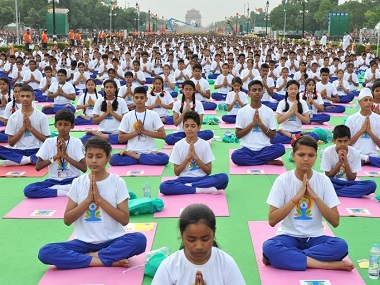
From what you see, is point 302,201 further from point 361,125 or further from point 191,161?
point 361,125

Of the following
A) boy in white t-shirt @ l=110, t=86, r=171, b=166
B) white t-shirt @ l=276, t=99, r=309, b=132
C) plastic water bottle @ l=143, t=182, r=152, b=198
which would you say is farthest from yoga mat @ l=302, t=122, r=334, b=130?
plastic water bottle @ l=143, t=182, r=152, b=198

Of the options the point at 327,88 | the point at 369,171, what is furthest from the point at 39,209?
the point at 327,88

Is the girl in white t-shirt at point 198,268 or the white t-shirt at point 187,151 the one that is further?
the white t-shirt at point 187,151

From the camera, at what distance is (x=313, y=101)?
11.8 metres

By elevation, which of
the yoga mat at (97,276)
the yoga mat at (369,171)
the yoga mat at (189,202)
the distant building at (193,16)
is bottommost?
the yoga mat at (97,276)

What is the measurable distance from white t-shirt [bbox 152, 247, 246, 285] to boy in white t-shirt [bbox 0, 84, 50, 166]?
5405 millimetres

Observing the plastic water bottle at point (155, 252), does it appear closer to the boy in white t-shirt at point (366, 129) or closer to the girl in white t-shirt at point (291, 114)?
the boy in white t-shirt at point (366, 129)

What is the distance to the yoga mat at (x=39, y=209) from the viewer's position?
656 centimetres

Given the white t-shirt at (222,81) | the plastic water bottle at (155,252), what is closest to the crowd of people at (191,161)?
the plastic water bottle at (155,252)

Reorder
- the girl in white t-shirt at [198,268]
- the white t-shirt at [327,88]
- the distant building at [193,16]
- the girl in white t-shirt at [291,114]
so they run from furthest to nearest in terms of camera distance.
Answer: the distant building at [193,16]
the white t-shirt at [327,88]
the girl in white t-shirt at [291,114]
the girl in white t-shirt at [198,268]

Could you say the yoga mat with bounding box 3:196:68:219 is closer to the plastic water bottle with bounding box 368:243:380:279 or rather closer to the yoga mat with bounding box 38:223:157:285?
the yoga mat with bounding box 38:223:157:285

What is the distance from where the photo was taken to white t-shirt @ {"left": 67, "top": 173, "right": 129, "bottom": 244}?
15.8ft

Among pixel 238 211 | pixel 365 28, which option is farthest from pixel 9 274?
pixel 365 28

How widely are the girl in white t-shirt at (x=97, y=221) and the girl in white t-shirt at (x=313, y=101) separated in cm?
718
